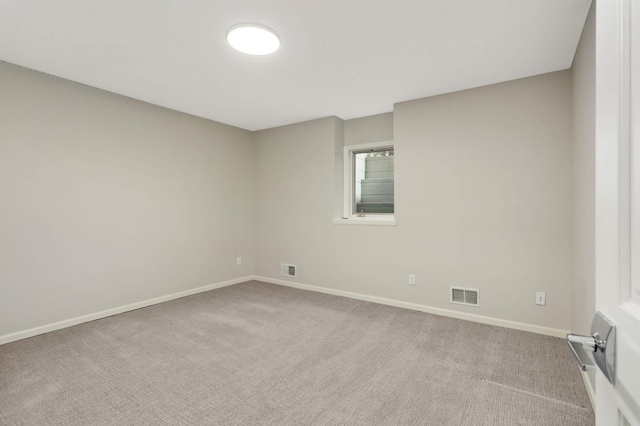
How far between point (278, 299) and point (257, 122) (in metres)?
2.60

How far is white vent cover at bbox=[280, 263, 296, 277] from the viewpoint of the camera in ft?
15.3

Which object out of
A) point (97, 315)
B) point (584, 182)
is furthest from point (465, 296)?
point (97, 315)

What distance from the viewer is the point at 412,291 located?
11.8 ft

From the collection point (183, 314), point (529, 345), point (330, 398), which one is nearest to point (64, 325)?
point (183, 314)

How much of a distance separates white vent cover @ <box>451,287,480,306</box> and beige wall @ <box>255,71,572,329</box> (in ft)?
0.21

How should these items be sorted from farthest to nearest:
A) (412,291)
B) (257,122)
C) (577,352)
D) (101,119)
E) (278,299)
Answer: (257,122), (278,299), (412,291), (101,119), (577,352)

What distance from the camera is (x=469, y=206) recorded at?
3.23 metres

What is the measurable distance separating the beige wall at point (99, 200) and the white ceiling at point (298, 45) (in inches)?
14.1

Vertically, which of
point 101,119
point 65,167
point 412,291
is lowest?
point 412,291

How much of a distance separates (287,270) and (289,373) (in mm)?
2578

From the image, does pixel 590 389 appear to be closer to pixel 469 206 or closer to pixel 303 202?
pixel 469 206

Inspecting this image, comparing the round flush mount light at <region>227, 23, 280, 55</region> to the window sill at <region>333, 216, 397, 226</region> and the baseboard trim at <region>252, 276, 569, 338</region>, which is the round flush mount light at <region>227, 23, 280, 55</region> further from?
the baseboard trim at <region>252, 276, 569, 338</region>

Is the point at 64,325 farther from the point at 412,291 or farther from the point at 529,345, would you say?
the point at 529,345

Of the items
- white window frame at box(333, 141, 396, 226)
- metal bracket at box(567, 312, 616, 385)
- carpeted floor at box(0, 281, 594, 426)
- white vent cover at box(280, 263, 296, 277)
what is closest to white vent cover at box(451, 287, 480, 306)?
carpeted floor at box(0, 281, 594, 426)
